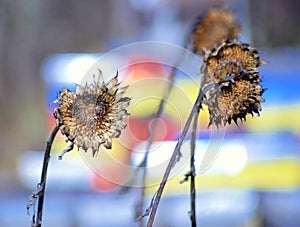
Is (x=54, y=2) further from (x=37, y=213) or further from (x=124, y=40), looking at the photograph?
(x=37, y=213)

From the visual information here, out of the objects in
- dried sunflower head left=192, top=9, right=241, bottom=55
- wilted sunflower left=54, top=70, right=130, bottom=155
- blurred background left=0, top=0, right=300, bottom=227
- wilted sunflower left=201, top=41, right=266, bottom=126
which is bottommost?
wilted sunflower left=54, top=70, right=130, bottom=155

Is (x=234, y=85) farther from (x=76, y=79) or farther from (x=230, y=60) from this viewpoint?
(x=76, y=79)

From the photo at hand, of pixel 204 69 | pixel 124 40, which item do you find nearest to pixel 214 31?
pixel 204 69

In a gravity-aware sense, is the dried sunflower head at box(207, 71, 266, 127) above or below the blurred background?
below

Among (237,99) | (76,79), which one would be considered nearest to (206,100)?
(237,99)

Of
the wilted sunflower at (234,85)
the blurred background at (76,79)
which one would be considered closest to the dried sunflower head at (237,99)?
the wilted sunflower at (234,85)

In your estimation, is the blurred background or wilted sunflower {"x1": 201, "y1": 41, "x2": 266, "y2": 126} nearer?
wilted sunflower {"x1": 201, "y1": 41, "x2": 266, "y2": 126}

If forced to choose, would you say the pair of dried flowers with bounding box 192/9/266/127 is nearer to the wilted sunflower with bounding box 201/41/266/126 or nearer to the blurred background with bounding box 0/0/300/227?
the wilted sunflower with bounding box 201/41/266/126

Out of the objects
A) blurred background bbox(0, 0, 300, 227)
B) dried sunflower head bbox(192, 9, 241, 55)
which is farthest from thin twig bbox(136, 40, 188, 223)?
blurred background bbox(0, 0, 300, 227)
